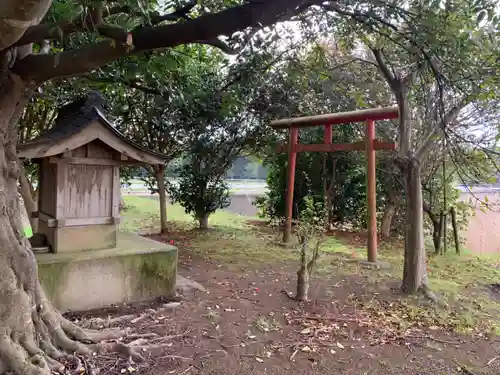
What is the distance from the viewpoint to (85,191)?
4.65m

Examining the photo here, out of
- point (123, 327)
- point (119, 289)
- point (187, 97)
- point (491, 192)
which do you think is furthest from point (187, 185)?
point (491, 192)

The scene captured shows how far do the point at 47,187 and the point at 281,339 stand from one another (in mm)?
3303

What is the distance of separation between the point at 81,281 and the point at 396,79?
481cm

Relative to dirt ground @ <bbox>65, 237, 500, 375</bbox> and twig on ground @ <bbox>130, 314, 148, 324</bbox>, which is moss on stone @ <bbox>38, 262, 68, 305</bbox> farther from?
twig on ground @ <bbox>130, 314, 148, 324</bbox>

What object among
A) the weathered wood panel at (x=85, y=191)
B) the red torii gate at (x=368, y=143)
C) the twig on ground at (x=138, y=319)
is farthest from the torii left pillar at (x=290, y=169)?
the twig on ground at (x=138, y=319)

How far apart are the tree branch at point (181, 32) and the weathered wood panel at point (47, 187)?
6.96ft

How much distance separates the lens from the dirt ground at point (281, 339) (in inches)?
135

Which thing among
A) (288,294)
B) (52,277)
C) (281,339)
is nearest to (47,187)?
(52,277)

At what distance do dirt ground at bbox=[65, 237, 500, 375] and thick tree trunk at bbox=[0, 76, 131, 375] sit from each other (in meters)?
0.39

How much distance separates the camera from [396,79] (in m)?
5.37

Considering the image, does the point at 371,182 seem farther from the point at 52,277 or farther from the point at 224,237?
the point at 52,277

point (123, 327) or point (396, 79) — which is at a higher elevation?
point (396, 79)

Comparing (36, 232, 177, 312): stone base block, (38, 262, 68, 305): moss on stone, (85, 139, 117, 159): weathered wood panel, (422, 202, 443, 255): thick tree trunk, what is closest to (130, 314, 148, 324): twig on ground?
(36, 232, 177, 312): stone base block

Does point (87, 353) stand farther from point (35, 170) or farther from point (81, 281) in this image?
point (35, 170)
